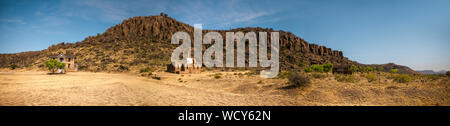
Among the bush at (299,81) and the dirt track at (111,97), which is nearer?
the dirt track at (111,97)

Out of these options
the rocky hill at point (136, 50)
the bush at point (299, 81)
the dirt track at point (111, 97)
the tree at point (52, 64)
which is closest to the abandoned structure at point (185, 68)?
the rocky hill at point (136, 50)

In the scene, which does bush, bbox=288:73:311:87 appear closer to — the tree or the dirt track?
the dirt track

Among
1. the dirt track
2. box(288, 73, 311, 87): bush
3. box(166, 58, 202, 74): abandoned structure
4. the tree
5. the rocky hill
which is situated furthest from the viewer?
the rocky hill

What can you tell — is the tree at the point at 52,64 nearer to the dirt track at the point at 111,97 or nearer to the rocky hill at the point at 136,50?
the rocky hill at the point at 136,50

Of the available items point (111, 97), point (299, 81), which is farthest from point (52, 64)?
point (299, 81)

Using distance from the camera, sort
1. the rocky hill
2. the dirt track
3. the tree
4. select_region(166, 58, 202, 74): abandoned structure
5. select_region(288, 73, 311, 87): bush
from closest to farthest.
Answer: the dirt track, select_region(288, 73, 311, 87): bush, the tree, select_region(166, 58, 202, 74): abandoned structure, the rocky hill

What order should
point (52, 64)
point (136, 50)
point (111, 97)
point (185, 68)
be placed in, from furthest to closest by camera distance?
point (136, 50)
point (185, 68)
point (52, 64)
point (111, 97)

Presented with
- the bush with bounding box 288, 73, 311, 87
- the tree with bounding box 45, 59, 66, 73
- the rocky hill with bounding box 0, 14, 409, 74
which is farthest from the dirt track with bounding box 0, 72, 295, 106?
the rocky hill with bounding box 0, 14, 409, 74

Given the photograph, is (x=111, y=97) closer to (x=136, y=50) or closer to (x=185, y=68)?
(x=185, y=68)

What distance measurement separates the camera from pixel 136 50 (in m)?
52.6

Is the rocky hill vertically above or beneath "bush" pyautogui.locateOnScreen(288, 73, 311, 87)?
above

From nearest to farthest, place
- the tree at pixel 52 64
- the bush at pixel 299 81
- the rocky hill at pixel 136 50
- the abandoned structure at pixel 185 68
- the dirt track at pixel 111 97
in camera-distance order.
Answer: the dirt track at pixel 111 97, the bush at pixel 299 81, the tree at pixel 52 64, the abandoned structure at pixel 185 68, the rocky hill at pixel 136 50

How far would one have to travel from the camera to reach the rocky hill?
42.6 metres

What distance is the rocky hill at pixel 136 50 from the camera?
140ft
